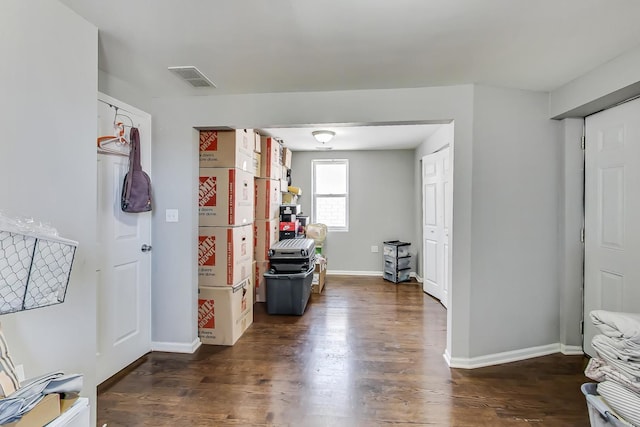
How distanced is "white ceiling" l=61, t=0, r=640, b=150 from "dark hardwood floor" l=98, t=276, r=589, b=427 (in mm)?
2297

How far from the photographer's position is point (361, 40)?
1.83 m

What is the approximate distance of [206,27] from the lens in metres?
1.71

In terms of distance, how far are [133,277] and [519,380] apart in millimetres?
3162

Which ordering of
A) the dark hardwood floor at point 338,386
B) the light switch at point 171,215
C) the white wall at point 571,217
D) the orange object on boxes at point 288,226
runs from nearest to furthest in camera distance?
the dark hardwood floor at point 338,386
the white wall at point 571,217
the light switch at point 171,215
the orange object on boxes at point 288,226

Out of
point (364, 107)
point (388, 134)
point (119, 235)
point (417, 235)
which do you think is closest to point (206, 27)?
point (364, 107)

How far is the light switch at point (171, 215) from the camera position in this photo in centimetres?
277

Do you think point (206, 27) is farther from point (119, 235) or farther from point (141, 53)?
point (119, 235)

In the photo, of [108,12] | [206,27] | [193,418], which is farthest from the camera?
[193,418]

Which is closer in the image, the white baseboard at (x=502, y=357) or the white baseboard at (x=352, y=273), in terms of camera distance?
the white baseboard at (x=502, y=357)

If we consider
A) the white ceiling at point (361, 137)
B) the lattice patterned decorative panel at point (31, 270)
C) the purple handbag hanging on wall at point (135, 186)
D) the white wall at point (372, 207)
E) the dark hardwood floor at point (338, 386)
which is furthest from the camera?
the white wall at point (372, 207)

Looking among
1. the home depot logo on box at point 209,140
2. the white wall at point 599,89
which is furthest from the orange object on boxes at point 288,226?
the white wall at point 599,89

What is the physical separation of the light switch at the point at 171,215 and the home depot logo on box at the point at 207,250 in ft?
0.96

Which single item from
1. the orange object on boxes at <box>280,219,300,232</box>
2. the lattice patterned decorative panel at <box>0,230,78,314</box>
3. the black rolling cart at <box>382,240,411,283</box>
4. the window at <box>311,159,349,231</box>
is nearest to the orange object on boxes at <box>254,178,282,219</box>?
the orange object on boxes at <box>280,219,300,232</box>

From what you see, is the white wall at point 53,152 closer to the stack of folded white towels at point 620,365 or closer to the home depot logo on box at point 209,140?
the home depot logo on box at point 209,140
